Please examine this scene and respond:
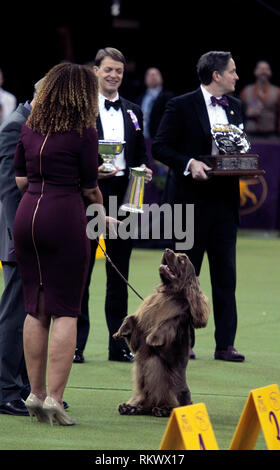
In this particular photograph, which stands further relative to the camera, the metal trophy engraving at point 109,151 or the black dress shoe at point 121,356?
the black dress shoe at point 121,356

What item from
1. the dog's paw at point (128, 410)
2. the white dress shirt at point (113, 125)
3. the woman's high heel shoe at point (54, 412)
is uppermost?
the white dress shirt at point (113, 125)

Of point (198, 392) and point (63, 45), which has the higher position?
point (63, 45)

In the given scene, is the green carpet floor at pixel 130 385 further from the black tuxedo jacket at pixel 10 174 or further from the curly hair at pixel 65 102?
the curly hair at pixel 65 102

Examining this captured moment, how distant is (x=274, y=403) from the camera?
4930mm

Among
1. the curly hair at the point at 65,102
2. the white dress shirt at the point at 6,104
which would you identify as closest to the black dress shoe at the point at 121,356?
the curly hair at the point at 65,102

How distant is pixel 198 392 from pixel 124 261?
1307mm

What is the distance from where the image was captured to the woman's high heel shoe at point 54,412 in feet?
18.0

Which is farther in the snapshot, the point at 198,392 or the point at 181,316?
the point at 198,392

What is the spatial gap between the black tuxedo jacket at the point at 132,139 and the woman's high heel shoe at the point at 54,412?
7.85ft

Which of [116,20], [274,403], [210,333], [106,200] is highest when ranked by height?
[116,20]

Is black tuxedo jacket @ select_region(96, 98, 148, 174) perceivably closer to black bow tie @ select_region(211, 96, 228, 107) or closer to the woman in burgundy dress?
black bow tie @ select_region(211, 96, 228, 107)
